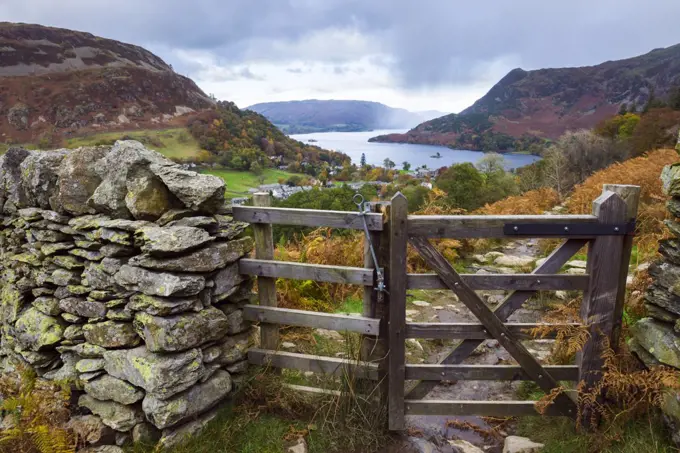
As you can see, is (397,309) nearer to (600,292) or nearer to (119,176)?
(600,292)

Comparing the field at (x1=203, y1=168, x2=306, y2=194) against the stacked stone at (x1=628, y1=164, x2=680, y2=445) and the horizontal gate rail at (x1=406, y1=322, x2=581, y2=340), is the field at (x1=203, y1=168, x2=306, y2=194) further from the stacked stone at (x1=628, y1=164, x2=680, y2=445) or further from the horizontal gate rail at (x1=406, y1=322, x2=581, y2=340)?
the stacked stone at (x1=628, y1=164, x2=680, y2=445)

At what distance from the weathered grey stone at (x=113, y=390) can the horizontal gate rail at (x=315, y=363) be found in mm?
1170

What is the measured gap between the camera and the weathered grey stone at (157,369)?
3379mm

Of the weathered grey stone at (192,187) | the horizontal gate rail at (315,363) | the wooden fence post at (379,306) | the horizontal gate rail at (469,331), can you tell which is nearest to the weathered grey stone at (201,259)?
the weathered grey stone at (192,187)

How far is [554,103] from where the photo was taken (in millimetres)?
52125

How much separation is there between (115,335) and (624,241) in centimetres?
494

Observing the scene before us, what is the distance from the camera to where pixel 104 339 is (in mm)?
3719

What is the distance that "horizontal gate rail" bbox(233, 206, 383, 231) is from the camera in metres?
3.48

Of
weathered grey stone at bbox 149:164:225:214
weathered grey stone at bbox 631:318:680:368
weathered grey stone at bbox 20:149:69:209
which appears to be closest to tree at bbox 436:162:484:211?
weathered grey stone at bbox 631:318:680:368

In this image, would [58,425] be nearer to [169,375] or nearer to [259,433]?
[169,375]

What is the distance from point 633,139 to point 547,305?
15.3m

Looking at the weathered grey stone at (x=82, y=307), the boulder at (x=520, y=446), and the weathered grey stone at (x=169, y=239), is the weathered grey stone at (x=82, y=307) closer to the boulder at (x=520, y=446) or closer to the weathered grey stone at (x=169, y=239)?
the weathered grey stone at (x=169, y=239)

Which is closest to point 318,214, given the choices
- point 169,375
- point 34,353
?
point 169,375

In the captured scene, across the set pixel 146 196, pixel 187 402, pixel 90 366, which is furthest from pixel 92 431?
pixel 146 196
